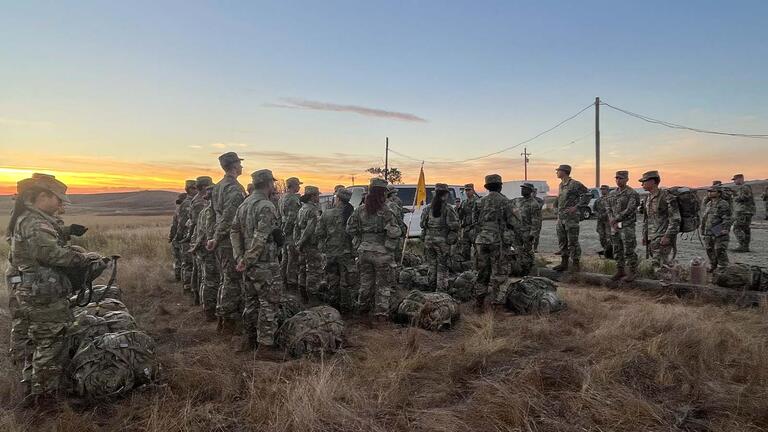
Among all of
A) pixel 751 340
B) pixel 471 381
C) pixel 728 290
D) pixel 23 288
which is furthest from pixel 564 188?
pixel 23 288

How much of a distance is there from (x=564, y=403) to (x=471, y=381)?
2.56 ft

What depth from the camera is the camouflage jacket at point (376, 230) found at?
6098 mm

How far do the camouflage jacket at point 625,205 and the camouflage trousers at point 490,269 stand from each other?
2.72m

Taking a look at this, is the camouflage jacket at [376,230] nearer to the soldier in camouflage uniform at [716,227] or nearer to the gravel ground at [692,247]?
the soldier in camouflage uniform at [716,227]

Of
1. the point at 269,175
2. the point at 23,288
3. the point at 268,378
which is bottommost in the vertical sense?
the point at 268,378

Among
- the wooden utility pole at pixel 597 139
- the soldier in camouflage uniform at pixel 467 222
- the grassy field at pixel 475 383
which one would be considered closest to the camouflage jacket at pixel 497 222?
the soldier in camouflage uniform at pixel 467 222

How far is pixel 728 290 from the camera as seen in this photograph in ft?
21.5

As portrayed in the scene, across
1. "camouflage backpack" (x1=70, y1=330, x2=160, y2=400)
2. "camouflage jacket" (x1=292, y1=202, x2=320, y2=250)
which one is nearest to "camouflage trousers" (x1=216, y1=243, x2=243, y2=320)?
"camouflage backpack" (x1=70, y1=330, x2=160, y2=400)

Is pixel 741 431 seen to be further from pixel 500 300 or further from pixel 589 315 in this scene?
pixel 500 300

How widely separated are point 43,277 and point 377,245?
12.1ft

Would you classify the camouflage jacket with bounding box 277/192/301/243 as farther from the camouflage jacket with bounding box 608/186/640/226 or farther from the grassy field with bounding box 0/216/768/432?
the camouflage jacket with bounding box 608/186/640/226

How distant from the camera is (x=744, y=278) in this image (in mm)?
6539

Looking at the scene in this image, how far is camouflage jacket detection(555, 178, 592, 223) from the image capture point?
29.4ft

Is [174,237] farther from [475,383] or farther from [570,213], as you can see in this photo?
[570,213]
